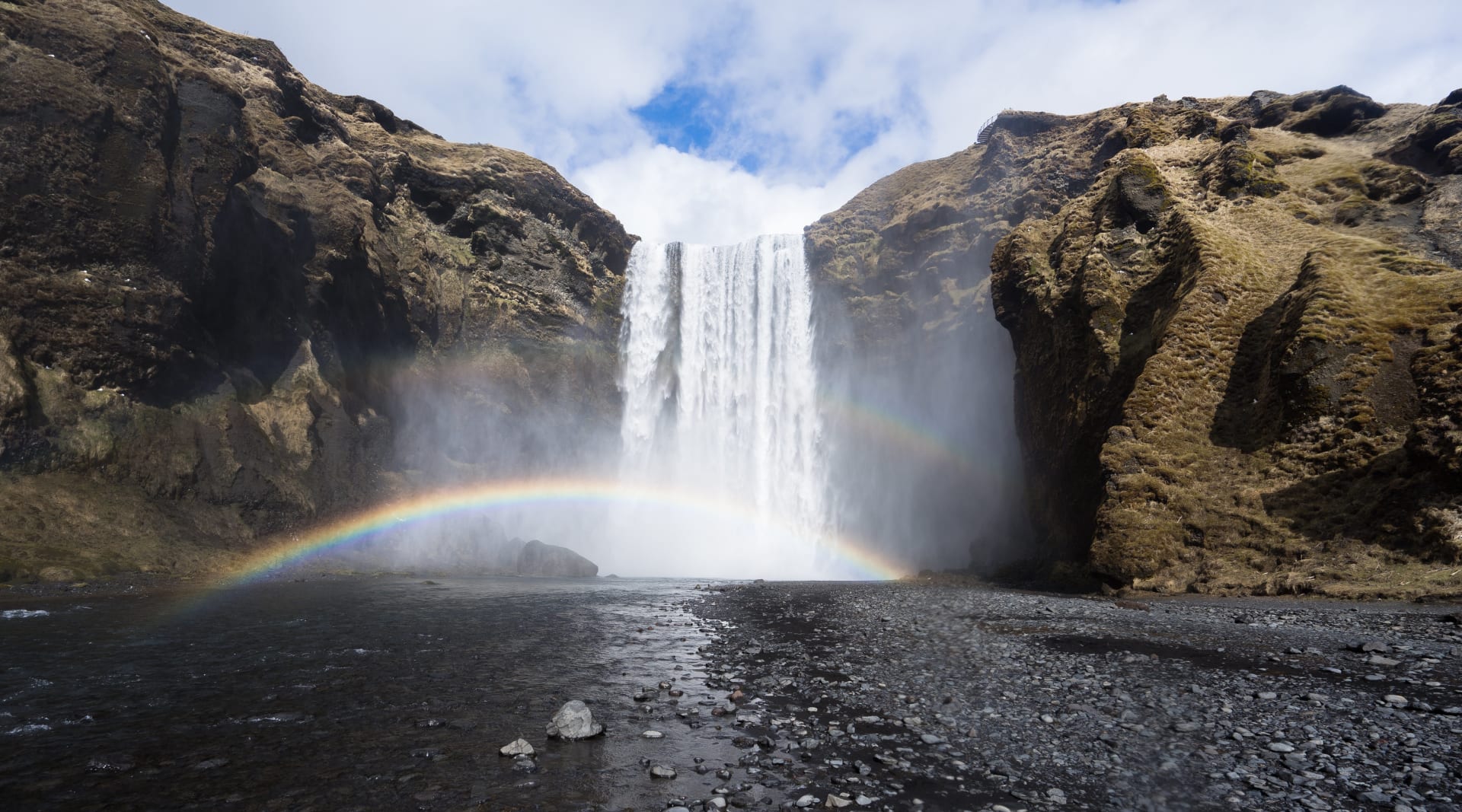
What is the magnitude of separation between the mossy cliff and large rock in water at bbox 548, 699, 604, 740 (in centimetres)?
1830

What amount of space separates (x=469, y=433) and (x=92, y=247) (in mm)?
25333

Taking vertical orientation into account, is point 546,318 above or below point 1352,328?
above

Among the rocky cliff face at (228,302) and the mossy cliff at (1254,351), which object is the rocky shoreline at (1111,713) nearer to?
the mossy cliff at (1254,351)

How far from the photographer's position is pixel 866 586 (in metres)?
28.5

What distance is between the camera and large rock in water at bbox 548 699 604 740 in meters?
7.41

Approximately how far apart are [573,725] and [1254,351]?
27.2 meters

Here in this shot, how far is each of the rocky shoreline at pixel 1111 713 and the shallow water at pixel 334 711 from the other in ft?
4.05

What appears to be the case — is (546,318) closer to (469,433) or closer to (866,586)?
(469,433)

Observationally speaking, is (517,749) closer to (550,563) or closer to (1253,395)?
(1253,395)

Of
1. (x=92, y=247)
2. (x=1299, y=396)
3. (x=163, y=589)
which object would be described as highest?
(x=92, y=247)

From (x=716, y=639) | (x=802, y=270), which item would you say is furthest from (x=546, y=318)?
(x=716, y=639)

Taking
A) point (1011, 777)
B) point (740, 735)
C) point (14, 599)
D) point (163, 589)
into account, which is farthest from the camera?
point (163, 589)

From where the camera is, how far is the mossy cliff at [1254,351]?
18.1 m

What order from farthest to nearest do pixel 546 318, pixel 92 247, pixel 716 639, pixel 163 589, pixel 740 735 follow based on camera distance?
pixel 546 318
pixel 92 247
pixel 163 589
pixel 716 639
pixel 740 735
